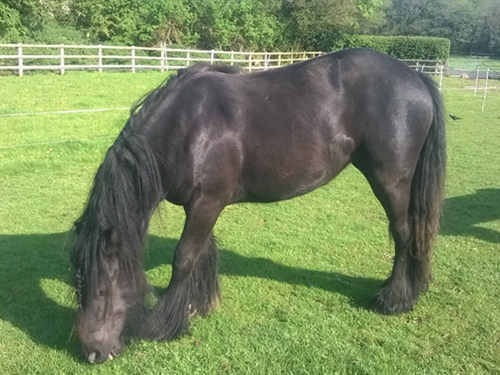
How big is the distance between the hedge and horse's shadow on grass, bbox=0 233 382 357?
38290 mm

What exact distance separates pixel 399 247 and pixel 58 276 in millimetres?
2909

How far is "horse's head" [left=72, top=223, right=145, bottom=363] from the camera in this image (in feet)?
9.14

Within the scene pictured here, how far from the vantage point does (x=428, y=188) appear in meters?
3.68

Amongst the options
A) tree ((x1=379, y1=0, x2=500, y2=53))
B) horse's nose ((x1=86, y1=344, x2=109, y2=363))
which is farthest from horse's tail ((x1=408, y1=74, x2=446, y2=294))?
tree ((x1=379, y1=0, x2=500, y2=53))

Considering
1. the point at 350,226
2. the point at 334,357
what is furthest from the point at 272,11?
the point at 334,357

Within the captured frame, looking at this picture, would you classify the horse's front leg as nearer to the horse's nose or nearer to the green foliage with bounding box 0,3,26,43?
the horse's nose

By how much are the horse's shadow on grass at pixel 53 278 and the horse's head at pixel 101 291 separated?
267 mm

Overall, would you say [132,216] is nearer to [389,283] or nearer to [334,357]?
[334,357]

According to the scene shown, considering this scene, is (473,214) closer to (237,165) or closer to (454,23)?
(237,165)

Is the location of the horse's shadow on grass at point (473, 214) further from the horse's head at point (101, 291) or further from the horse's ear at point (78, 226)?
the horse's ear at point (78, 226)

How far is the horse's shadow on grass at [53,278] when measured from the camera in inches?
131

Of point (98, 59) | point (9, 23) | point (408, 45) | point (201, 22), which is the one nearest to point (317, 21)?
point (408, 45)

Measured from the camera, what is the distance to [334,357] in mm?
3096

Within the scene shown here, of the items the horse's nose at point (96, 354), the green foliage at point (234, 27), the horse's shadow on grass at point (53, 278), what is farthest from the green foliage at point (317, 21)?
the horse's nose at point (96, 354)
